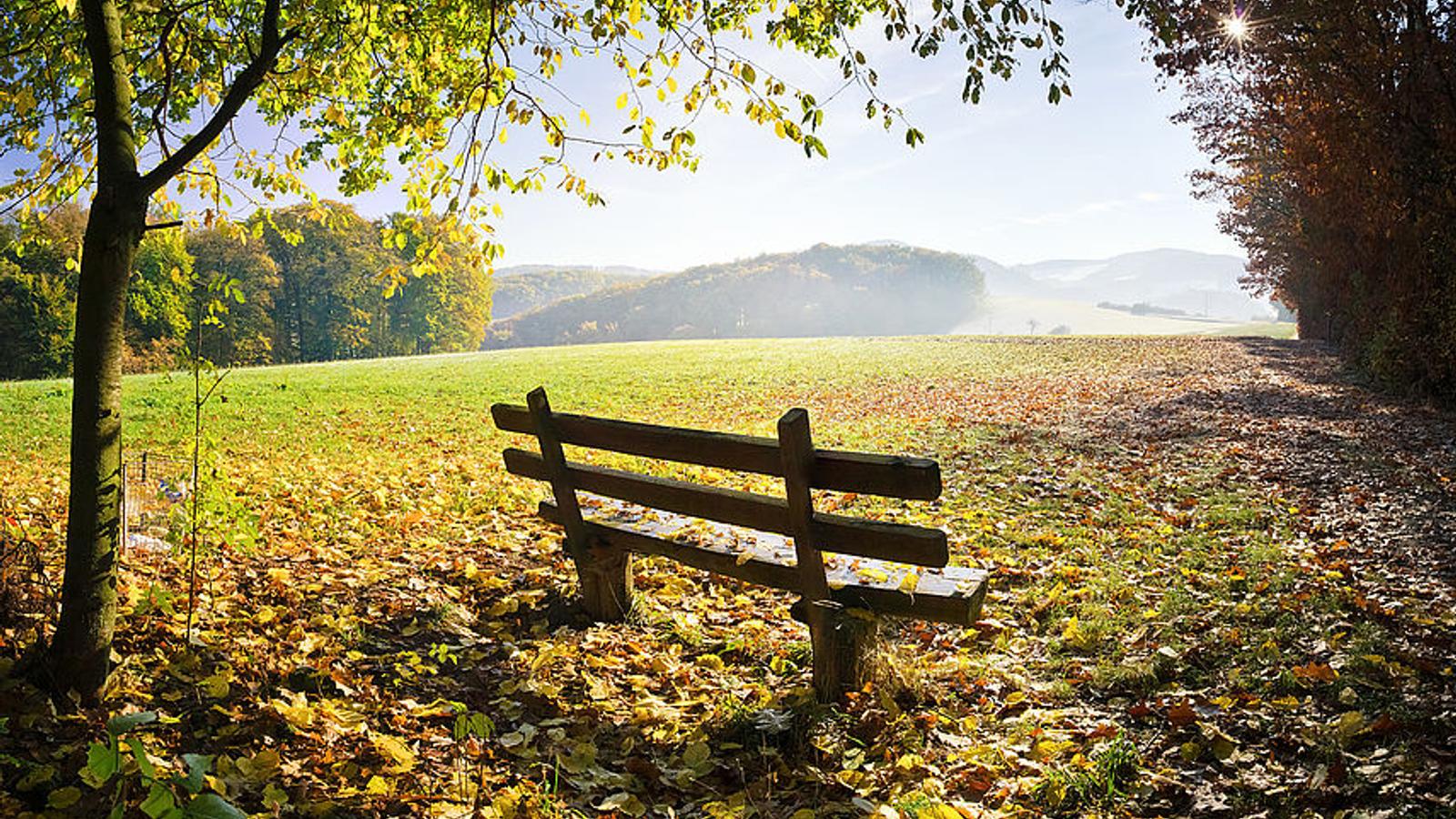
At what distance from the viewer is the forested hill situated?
135000 mm

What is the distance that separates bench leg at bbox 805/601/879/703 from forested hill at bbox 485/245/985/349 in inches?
5070

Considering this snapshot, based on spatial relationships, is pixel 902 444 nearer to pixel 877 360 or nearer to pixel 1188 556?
pixel 1188 556

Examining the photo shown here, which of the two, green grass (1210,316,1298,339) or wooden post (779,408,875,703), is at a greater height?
green grass (1210,316,1298,339)

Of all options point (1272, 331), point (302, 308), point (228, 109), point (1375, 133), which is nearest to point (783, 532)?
point (228, 109)

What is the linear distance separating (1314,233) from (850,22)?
23.4 m

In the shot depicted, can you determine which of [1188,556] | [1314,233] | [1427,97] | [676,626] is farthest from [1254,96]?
[676,626]

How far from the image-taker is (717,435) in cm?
403

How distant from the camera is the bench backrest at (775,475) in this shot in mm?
3592

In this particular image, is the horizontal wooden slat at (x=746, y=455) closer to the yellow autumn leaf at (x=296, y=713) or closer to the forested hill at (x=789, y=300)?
the yellow autumn leaf at (x=296, y=713)

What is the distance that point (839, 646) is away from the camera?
4.09 meters

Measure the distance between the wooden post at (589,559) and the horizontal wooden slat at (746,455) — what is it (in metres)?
0.24

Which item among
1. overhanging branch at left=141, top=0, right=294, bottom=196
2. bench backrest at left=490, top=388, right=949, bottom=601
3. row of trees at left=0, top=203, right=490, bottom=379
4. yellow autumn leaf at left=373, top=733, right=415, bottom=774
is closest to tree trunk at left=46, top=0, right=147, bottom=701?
overhanging branch at left=141, top=0, right=294, bottom=196

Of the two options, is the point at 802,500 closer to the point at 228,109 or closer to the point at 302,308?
the point at 228,109

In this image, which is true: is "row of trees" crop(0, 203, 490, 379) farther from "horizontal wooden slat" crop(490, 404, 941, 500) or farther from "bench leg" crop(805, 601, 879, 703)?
"bench leg" crop(805, 601, 879, 703)
